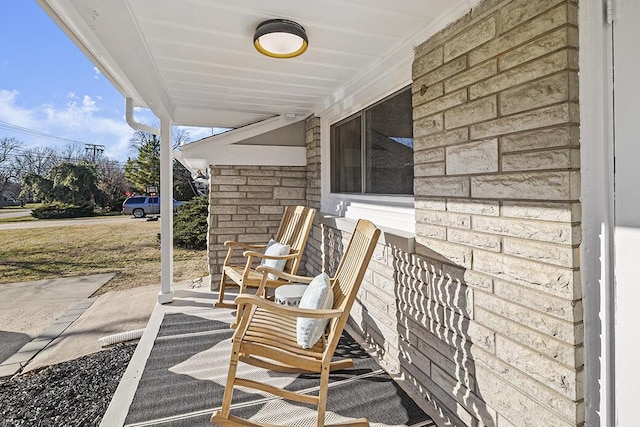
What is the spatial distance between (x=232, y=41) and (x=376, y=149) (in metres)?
1.42

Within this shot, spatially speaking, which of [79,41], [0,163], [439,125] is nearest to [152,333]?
[79,41]

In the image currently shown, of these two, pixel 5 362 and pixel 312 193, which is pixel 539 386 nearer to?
pixel 312 193

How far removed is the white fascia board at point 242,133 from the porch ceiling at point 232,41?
2.40 ft

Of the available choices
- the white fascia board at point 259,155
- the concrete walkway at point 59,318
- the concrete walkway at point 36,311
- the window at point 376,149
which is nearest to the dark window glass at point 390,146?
the window at point 376,149

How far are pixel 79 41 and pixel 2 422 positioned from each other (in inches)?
94.1

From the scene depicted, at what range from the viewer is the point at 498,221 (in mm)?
1521

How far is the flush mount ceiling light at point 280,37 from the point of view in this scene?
78.3 inches

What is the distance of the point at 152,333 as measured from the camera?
302 centimetres

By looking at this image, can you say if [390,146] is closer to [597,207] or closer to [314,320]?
[314,320]

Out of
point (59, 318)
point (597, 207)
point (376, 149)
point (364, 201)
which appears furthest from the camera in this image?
point (59, 318)

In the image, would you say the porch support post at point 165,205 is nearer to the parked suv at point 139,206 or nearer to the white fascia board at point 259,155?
the white fascia board at point 259,155

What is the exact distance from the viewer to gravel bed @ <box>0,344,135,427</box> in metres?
2.15

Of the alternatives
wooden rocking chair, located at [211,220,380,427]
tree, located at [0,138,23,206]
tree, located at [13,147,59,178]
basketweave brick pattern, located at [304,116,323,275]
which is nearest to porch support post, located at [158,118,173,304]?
basketweave brick pattern, located at [304,116,323,275]

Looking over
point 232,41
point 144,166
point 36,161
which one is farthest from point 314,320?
point 144,166
